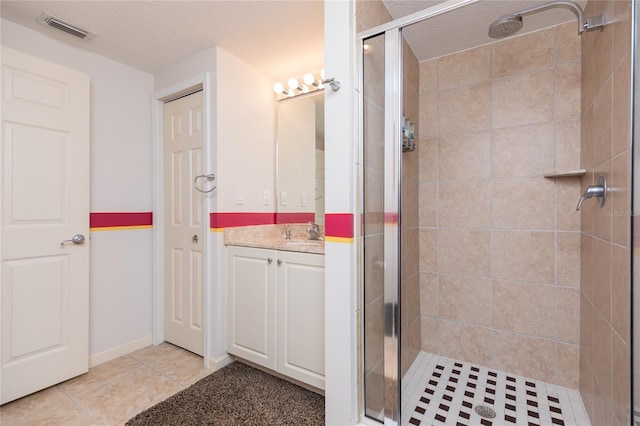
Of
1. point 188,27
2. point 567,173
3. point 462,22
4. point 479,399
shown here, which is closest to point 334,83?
point 462,22

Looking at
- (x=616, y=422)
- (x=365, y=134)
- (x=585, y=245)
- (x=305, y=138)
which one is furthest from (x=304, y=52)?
(x=616, y=422)

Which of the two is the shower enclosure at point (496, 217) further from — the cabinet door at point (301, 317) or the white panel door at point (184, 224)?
the white panel door at point (184, 224)

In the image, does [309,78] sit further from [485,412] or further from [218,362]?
[485,412]

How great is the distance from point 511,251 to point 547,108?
0.94m

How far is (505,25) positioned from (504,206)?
3.53 ft

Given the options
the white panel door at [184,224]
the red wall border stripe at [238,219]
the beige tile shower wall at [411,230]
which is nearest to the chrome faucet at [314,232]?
the red wall border stripe at [238,219]

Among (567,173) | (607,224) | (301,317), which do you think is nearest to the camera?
(607,224)

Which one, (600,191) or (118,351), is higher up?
(600,191)

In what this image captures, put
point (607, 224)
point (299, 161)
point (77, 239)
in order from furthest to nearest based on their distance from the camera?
1. point (299, 161)
2. point (77, 239)
3. point (607, 224)

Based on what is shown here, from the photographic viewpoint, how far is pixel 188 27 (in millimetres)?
1815

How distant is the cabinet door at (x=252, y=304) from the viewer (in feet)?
6.06

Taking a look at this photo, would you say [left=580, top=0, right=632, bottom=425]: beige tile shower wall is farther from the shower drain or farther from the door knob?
the door knob

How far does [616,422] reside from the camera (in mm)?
1088

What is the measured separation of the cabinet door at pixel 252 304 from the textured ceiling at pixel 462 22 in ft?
5.50
